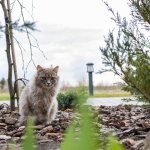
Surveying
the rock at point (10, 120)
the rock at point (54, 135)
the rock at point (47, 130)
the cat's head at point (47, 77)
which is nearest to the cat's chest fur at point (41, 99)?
the cat's head at point (47, 77)

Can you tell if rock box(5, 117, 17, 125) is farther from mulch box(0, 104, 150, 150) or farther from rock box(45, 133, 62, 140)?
rock box(45, 133, 62, 140)

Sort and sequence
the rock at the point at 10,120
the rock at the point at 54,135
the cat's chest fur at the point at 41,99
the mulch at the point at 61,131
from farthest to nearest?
the rock at the point at 10,120
the cat's chest fur at the point at 41,99
the rock at the point at 54,135
the mulch at the point at 61,131

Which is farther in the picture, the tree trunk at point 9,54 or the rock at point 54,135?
the tree trunk at point 9,54

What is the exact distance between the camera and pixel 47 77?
1009 centimetres

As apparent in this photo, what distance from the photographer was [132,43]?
303 inches

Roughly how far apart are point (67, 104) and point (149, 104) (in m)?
8.20

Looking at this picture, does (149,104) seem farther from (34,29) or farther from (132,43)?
(34,29)

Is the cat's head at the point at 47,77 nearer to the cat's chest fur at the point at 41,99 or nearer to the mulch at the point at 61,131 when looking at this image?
the cat's chest fur at the point at 41,99

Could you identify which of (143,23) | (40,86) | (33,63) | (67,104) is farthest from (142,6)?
(67,104)

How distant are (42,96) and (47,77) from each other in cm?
38

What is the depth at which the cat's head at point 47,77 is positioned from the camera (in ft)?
33.0

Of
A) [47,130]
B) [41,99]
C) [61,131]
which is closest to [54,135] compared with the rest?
[47,130]

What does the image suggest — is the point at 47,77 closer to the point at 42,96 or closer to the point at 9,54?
the point at 42,96

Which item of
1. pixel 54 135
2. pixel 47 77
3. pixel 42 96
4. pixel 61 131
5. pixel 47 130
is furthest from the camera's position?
pixel 42 96
